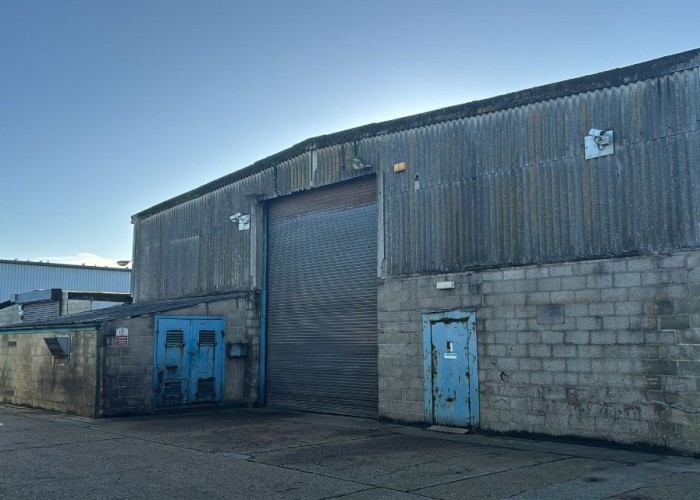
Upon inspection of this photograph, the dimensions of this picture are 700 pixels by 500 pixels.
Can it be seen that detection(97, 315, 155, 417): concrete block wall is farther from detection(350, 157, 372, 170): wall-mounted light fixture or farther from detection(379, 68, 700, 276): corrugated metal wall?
detection(379, 68, 700, 276): corrugated metal wall

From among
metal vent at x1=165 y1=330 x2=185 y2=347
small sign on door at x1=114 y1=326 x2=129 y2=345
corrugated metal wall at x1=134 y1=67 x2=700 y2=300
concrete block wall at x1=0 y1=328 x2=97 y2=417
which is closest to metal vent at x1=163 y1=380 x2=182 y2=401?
metal vent at x1=165 y1=330 x2=185 y2=347

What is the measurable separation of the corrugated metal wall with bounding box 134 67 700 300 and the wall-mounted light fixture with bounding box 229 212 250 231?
2.44m

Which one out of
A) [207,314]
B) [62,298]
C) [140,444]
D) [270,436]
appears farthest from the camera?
[62,298]

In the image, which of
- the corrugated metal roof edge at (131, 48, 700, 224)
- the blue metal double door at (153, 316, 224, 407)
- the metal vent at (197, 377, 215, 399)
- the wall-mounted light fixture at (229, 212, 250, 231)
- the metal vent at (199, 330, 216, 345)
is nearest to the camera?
the corrugated metal roof edge at (131, 48, 700, 224)

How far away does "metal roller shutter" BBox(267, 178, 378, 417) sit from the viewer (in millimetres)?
15562

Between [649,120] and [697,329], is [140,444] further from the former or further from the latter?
[649,120]

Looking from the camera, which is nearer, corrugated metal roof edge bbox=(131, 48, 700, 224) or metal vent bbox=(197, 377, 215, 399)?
corrugated metal roof edge bbox=(131, 48, 700, 224)

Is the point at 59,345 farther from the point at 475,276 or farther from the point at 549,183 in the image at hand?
the point at 549,183

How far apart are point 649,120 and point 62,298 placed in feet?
73.8

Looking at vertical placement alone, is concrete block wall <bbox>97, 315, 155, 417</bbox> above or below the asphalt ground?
above

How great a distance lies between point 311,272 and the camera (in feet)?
56.3

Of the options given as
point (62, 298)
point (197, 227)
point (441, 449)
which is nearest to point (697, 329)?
point (441, 449)

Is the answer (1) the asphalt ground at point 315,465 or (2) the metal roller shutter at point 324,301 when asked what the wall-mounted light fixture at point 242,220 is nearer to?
(2) the metal roller shutter at point 324,301

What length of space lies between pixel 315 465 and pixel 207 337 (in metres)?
8.65
